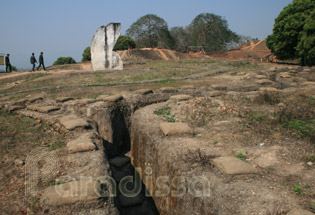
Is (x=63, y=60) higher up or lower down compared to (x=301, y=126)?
higher up

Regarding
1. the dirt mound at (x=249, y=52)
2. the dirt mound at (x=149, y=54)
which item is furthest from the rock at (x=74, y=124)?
the dirt mound at (x=249, y=52)

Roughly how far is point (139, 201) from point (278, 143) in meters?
2.01

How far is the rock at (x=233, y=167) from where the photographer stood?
2.32 m

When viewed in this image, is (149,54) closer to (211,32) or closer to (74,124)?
(211,32)

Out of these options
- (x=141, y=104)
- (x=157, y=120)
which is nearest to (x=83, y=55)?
(x=141, y=104)

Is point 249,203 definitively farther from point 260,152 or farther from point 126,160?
point 126,160

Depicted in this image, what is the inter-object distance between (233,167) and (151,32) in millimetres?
28268

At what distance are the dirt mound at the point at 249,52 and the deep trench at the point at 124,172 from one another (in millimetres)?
20405

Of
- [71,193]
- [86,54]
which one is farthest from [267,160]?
[86,54]

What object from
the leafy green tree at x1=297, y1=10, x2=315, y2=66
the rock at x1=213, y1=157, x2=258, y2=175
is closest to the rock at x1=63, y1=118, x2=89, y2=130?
the rock at x1=213, y1=157, x2=258, y2=175

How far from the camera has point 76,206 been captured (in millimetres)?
2090

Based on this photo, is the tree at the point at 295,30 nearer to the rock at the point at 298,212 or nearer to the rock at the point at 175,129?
the rock at the point at 175,129

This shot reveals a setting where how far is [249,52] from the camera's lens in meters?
25.9

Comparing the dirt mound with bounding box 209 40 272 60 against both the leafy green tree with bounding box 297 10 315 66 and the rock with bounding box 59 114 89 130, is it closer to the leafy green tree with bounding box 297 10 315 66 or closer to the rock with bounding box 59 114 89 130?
the leafy green tree with bounding box 297 10 315 66
